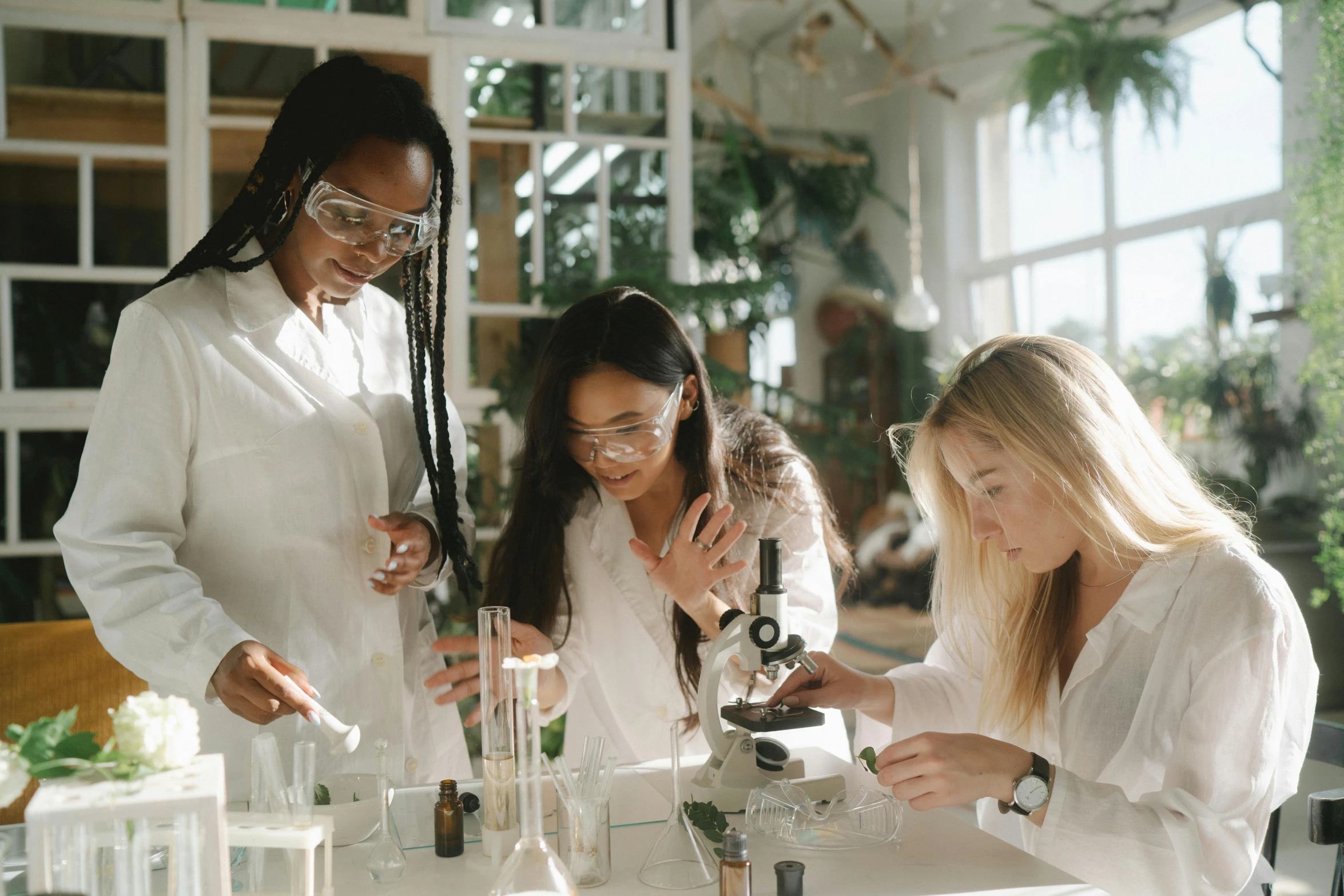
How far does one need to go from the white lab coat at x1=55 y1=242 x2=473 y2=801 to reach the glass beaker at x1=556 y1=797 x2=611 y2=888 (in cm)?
39

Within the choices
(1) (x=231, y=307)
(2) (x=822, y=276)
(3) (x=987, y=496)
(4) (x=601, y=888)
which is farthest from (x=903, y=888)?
(2) (x=822, y=276)

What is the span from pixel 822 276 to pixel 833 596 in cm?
611

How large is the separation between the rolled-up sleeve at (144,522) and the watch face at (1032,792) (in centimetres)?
100

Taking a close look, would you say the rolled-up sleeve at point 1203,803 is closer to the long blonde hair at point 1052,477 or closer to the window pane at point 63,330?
the long blonde hair at point 1052,477

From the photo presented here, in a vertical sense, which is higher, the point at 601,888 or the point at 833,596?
the point at 833,596

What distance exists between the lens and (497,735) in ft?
4.25

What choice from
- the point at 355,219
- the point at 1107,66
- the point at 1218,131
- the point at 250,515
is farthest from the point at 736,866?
the point at 1218,131

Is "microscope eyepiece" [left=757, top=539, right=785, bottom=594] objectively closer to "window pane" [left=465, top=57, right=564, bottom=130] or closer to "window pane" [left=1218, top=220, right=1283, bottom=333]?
"window pane" [left=465, top=57, right=564, bottom=130]

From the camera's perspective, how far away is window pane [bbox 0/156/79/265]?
3072mm

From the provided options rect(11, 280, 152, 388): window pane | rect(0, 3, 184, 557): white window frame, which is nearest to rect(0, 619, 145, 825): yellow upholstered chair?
rect(0, 3, 184, 557): white window frame

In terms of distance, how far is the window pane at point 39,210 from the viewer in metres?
3.07

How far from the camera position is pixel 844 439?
3840 millimetres

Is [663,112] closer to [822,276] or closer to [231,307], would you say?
[231,307]

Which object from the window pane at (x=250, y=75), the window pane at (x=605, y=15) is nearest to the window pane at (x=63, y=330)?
the window pane at (x=250, y=75)
